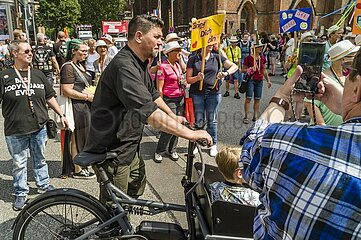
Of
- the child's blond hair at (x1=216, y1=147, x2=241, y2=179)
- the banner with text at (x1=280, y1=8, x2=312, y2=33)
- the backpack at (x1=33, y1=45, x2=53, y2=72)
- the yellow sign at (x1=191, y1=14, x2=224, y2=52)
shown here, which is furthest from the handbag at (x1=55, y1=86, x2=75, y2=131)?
the banner with text at (x1=280, y1=8, x2=312, y2=33)

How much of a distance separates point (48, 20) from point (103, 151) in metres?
38.7

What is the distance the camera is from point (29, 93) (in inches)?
142

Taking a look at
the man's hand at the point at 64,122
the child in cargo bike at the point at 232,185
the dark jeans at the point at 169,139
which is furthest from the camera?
the dark jeans at the point at 169,139

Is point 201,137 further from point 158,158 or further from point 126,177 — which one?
point 158,158

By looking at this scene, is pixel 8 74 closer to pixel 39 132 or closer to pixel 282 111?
pixel 39 132

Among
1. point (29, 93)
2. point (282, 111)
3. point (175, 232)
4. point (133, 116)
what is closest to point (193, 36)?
point (29, 93)

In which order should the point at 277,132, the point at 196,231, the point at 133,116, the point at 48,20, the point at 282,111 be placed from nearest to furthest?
the point at 277,132 → the point at 282,111 → the point at 196,231 → the point at 133,116 → the point at 48,20

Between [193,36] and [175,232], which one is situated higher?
[193,36]

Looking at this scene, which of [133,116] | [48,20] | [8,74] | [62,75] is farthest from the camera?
[48,20]

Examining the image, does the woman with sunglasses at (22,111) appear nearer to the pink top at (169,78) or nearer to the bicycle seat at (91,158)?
the bicycle seat at (91,158)

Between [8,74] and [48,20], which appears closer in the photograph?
[8,74]

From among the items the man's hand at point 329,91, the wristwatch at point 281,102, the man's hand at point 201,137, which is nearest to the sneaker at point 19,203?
the man's hand at point 201,137

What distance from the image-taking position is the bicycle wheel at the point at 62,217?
249 centimetres

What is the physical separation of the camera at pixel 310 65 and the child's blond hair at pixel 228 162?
1.05m
